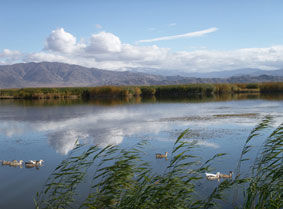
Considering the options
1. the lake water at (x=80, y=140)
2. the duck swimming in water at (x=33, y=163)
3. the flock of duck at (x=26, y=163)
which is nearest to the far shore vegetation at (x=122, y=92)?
the lake water at (x=80, y=140)

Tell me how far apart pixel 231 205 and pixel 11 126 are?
19.3 meters

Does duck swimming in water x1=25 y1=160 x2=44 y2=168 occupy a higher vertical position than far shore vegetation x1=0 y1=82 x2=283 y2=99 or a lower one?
lower

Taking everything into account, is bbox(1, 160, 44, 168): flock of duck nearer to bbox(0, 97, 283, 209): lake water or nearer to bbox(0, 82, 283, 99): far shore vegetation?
bbox(0, 97, 283, 209): lake water

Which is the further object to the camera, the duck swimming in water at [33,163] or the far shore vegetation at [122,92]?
the far shore vegetation at [122,92]

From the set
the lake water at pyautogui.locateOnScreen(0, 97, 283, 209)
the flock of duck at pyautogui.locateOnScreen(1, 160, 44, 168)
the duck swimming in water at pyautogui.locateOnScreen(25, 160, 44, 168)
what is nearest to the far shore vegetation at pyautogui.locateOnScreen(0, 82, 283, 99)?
the lake water at pyautogui.locateOnScreen(0, 97, 283, 209)

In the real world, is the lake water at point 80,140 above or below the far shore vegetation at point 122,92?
below

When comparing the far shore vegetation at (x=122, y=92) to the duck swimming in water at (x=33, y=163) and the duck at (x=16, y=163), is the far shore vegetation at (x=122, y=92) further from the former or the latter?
the duck swimming in water at (x=33, y=163)

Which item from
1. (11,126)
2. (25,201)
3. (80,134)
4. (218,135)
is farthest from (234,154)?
(11,126)

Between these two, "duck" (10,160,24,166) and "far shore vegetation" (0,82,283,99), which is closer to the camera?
"duck" (10,160,24,166)

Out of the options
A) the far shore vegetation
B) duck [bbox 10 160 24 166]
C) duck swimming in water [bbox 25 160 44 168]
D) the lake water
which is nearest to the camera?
the lake water

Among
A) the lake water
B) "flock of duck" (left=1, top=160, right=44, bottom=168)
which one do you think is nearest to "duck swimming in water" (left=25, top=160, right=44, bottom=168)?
"flock of duck" (left=1, top=160, right=44, bottom=168)

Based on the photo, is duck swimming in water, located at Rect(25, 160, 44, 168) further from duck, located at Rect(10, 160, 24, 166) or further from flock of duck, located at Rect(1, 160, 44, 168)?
duck, located at Rect(10, 160, 24, 166)

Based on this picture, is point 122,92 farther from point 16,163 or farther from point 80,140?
point 16,163

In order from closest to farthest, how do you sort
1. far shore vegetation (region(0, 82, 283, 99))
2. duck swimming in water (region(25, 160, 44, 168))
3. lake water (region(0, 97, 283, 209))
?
lake water (region(0, 97, 283, 209)) < duck swimming in water (region(25, 160, 44, 168)) < far shore vegetation (region(0, 82, 283, 99))
